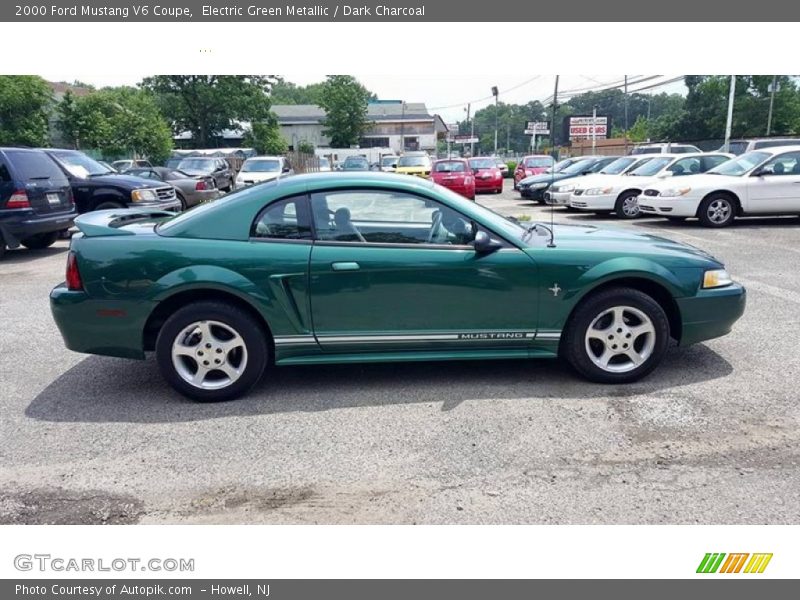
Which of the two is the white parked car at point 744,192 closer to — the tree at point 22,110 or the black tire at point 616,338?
the black tire at point 616,338

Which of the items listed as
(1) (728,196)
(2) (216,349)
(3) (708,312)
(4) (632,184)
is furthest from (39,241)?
(1) (728,196)

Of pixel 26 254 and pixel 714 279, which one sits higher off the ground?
pixel 714 279

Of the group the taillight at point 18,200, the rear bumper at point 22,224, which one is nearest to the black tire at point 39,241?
the rear bumper at point 22,224

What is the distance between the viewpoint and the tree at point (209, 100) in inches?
1693

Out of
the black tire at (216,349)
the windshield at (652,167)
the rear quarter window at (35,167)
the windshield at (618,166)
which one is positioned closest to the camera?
the black tire at (216,349)

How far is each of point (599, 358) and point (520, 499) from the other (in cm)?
161

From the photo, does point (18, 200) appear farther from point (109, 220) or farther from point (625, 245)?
point (625, 245)

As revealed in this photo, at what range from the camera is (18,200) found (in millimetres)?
9070

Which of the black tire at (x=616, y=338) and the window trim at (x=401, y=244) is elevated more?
the window trim at (x=401, y=244)

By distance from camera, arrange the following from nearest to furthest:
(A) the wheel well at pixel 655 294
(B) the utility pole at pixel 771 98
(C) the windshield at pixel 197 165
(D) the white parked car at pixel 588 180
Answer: (A) the wheel well at pixel 655 294 < (D) the white parked car at pixel 588 180 < (C) the windshield at pixel 197 165 < (B) the utility pole at pixel 771 98

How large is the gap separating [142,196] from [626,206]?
10645mm

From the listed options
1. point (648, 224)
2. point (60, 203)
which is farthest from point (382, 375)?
point (648, 224)

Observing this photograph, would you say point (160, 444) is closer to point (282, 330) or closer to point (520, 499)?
point (282, 330)

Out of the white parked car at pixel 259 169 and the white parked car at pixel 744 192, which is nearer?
the white parked car at pixel 744 192
